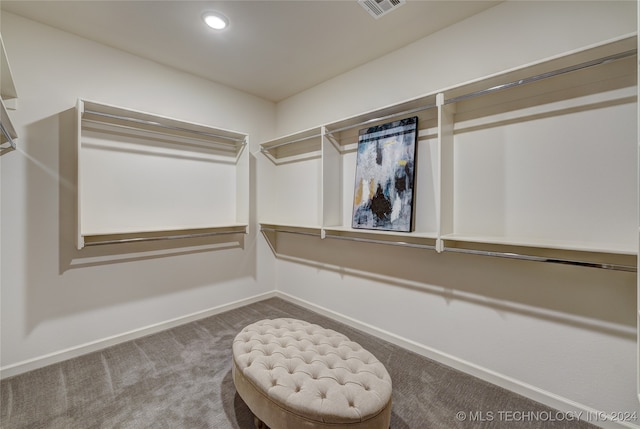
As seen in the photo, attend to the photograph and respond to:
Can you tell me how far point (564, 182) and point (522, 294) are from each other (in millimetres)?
776

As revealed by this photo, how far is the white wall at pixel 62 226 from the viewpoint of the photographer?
211 centimetres

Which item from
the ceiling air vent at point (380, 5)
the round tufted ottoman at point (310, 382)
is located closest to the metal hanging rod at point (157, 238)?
the round tufted ottoman at point (310, 382)

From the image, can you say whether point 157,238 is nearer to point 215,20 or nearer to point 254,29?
point 215,20

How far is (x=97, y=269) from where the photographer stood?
2.47m

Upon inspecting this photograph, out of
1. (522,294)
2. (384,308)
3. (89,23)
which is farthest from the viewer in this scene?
(384,308)

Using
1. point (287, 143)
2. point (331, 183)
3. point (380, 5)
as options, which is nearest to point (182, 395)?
point (331, 183)

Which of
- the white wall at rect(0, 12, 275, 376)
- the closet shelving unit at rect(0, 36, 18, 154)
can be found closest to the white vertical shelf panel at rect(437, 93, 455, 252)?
the white wall at rect(0, 12, 275, 376)

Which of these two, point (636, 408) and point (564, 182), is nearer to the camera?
point (636, 408)

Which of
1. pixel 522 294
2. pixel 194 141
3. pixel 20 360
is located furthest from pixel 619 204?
pixel 20 360

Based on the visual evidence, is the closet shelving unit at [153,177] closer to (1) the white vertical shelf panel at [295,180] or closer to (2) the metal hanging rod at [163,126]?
(2) the metal hanging rod at [163,126]

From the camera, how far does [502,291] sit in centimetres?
198

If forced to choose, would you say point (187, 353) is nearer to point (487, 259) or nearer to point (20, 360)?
point (20, 360)

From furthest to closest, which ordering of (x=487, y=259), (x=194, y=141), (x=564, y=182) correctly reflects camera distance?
1. (x=194, y=141)
2. (x=487, y=259)
3. (x=564, y=182)

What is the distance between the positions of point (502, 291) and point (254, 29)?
2.76m
